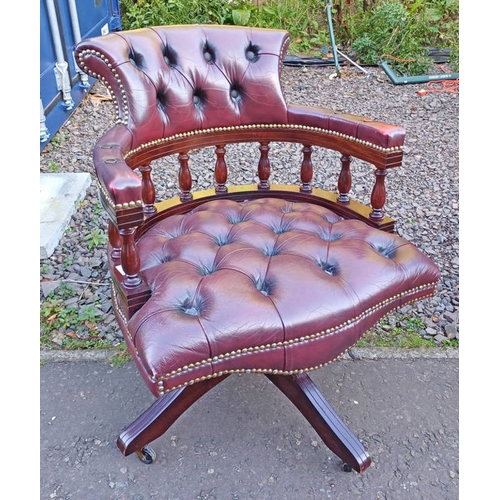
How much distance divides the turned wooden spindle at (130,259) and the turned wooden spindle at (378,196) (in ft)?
2.65

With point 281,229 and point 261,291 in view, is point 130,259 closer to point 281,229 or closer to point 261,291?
point 261,291

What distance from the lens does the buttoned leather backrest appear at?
1.53m

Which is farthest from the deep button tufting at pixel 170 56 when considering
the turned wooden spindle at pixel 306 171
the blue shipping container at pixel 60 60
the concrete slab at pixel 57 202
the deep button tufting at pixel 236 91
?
the blue shipping container at pixel 60 60

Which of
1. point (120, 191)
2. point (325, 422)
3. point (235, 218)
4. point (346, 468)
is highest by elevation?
point (120, 191)

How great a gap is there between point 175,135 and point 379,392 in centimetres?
110

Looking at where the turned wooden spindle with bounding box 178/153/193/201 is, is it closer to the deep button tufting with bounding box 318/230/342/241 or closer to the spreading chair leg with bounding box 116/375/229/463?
the deep button tufting with bounding box 318/230/342/241

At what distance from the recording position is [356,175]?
3.12 m

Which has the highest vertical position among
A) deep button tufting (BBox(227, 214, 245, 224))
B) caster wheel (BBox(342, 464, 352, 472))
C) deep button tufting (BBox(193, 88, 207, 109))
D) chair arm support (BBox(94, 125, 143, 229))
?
deep button tufting (BBox(193, 88, 207, 109))

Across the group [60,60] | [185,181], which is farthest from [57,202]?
[60,60]

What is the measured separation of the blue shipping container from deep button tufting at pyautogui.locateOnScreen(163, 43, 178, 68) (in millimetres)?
1756

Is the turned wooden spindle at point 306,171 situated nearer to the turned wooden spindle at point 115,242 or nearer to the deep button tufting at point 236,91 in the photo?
the deep button tufting at point 236,91

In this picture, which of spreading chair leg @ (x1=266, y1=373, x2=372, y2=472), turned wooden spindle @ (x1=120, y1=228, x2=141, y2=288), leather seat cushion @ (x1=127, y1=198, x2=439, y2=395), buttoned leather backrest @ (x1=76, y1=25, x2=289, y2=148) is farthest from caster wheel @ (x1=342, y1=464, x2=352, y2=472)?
buttoned leather backrest @ (x1=76, y1=25, x2=289, y2=148)

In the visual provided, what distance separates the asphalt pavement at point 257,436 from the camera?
1.46 m

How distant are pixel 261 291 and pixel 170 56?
2.87 ft
